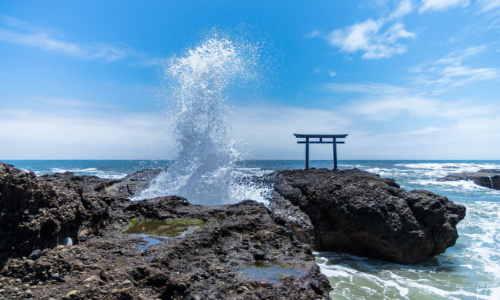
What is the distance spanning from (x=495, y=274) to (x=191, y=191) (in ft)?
26.3

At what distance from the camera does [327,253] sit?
799cm

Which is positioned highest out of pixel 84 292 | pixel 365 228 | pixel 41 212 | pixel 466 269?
pixel 41 212

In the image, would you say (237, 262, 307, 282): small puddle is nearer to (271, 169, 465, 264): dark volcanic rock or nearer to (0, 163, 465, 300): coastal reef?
(0, 163, 465, 300): coastal reef

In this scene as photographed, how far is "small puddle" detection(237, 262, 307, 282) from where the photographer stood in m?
3.25

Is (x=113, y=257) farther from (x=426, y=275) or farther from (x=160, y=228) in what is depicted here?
(x=426, y=275)

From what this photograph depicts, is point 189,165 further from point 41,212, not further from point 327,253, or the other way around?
point 41,212

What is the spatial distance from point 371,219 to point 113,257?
5.87 meters

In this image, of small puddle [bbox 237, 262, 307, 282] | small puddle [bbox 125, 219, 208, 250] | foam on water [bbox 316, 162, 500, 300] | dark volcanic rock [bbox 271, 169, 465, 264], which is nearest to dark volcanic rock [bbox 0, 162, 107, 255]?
small puddle [bbox 125, 219, 208, 250]

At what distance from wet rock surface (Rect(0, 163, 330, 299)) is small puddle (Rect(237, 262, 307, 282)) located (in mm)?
38

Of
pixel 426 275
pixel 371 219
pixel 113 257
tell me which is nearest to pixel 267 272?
pixel 113 257

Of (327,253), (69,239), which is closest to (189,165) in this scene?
(327,253)

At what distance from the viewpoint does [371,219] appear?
733 centimetres

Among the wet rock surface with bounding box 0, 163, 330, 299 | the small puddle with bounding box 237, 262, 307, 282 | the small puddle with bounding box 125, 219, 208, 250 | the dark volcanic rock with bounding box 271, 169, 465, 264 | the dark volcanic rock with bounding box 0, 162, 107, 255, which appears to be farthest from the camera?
the dark volcanic rock with bounding box 271, 169, 465, 264

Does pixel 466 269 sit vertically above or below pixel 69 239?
below
